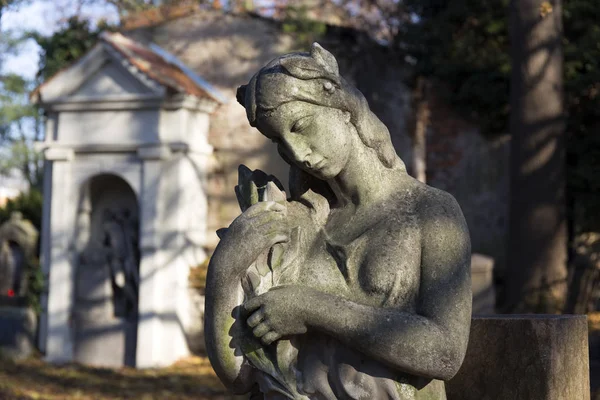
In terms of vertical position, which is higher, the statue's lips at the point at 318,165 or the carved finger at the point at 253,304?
the statue's lips at the point at 318,165

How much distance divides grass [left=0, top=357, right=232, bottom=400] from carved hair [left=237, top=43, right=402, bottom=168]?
5.88m

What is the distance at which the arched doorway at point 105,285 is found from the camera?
10.0 metres

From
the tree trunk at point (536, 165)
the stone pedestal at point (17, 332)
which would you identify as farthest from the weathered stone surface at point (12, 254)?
the tree trunk at point (536, 165)

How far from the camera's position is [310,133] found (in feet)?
6.68

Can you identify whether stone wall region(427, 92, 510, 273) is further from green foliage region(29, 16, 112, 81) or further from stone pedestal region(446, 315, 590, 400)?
stone pedestal region(446, 315, 590, 400)

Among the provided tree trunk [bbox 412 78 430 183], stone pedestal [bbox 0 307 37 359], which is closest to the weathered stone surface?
stone pedestal [bbox 0 307 37 359]

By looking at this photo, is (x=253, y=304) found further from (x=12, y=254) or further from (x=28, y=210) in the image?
(x=28, y=210)

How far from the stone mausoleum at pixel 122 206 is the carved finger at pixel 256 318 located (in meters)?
7.75

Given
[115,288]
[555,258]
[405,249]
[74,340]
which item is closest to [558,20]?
[555,258]

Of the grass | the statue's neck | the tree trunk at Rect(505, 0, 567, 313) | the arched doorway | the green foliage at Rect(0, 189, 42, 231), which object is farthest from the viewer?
the green foliage at Rect(0, 189, 42, 231)

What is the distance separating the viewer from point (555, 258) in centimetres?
899

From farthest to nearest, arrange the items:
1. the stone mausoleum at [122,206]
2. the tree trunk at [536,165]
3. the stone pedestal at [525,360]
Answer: the stone mausoleum at [122,206], the tree trunk at [536,165], the stone pedestal at [525,360]

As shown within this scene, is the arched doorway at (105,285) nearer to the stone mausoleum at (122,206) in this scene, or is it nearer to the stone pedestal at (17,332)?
the stone mausoleum at (122,206)

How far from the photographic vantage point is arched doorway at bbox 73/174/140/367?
10039 mm
